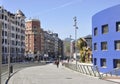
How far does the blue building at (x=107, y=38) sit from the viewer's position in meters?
46.1

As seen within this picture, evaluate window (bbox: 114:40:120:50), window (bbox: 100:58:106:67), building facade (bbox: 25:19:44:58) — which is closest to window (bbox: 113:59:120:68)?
window (bbox: 114:40:120:50)

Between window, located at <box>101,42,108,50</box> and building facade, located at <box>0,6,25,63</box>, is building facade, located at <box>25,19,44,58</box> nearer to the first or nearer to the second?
building facade, located at <box>0,6,25,63</box>

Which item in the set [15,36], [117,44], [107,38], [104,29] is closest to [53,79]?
[117,44]

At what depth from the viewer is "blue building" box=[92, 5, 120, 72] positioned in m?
46.1

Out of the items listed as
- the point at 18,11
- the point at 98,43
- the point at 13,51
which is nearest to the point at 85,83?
the point at 98,43

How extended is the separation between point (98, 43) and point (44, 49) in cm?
13686

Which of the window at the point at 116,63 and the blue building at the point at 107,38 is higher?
the blue building at the point at 107,38

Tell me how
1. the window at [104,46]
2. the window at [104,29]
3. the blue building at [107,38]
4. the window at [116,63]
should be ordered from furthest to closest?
the window at [104,46] < the window at [104,29] < the blue building at [107,38] < the window at [116,63]

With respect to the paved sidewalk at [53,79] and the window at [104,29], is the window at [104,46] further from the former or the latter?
the paved sidewalk at [53,79]

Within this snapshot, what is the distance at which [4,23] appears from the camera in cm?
10694

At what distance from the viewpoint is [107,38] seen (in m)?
48.8

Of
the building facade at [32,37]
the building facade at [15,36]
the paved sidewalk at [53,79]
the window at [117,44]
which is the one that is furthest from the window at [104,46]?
the building facade at [32,37]

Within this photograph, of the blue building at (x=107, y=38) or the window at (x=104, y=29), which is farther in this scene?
the window at (x=104, y=29)

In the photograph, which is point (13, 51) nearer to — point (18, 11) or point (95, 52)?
point (18, 11)
